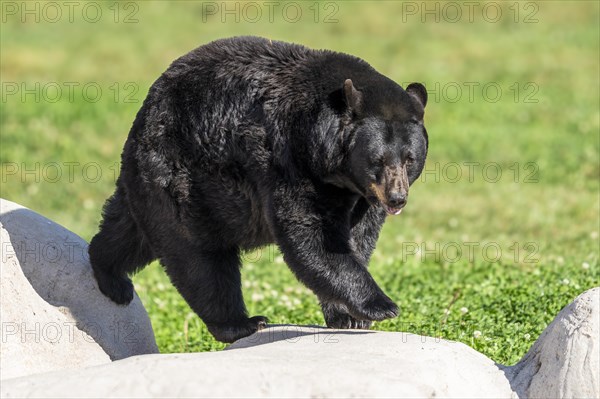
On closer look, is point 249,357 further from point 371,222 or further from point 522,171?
point 522,171

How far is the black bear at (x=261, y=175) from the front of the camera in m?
6.96

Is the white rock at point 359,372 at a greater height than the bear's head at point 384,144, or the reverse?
the bear's head at point 384,144

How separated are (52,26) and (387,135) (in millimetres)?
21706

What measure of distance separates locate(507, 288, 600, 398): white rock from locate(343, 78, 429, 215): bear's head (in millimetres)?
1259

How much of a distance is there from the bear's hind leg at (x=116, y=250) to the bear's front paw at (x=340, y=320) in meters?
1.51

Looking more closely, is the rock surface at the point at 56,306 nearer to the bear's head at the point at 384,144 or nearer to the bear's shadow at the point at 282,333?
A: the bear's shadow at the point at 282,333

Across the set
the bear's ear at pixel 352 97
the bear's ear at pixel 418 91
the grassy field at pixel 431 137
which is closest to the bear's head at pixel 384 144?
the bear's ear at pixel 352 97

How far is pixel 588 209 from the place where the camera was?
1455 cm

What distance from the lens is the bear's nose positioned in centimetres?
674

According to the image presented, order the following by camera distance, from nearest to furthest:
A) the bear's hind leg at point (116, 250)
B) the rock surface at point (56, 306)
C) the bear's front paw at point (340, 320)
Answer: the rock surface at point (56, 306), the bear's front paw at point (340, 320), the bear's hind leg at point (116, 250)

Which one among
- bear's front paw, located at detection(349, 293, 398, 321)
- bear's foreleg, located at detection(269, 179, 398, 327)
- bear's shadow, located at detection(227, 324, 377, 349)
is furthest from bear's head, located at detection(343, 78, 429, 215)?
bear's shadow, located at detection(227, 324, 377, 349)

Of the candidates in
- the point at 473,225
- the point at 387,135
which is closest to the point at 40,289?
the point at 387,135

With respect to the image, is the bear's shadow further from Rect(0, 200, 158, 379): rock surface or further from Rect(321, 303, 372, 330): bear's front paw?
Rect(0, 200, 158, 379): rock surface

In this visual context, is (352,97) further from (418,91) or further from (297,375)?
(297,375)
